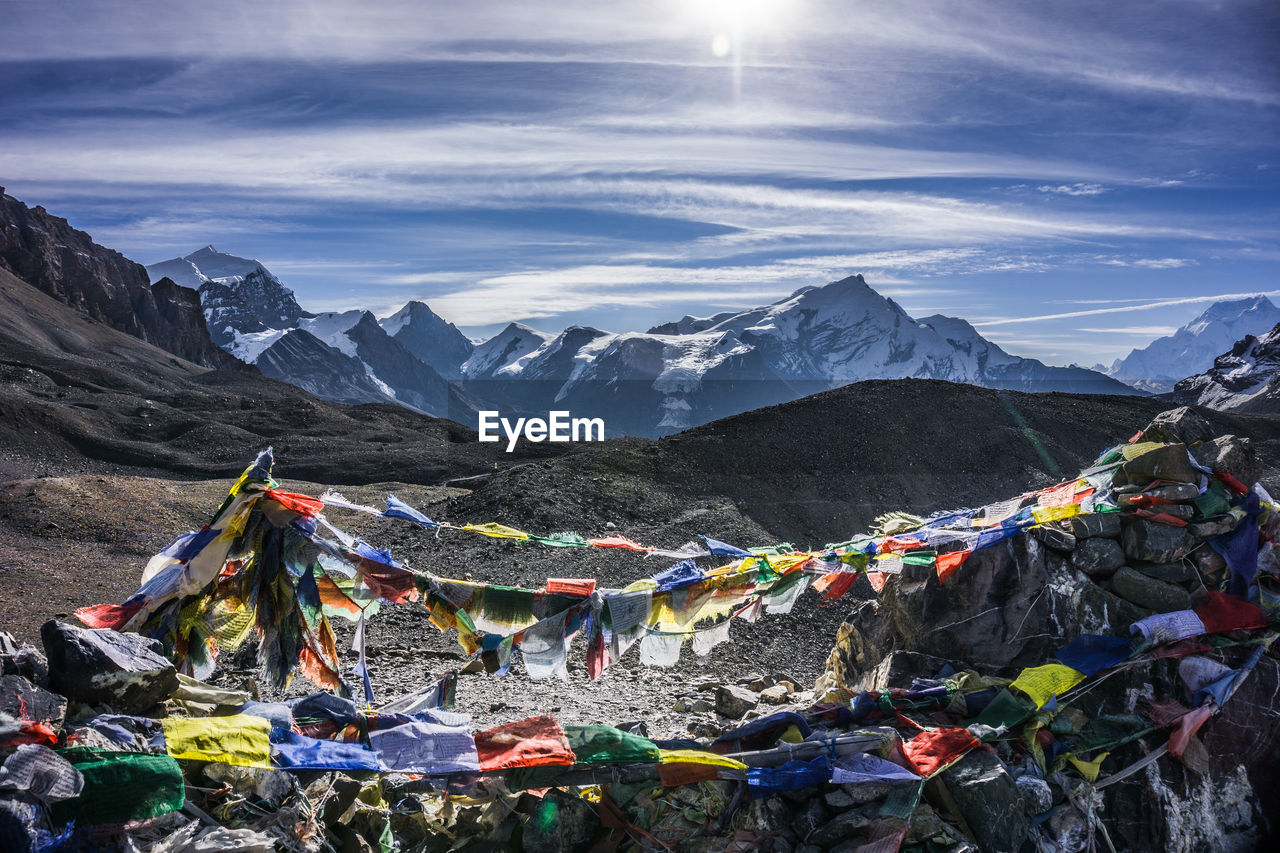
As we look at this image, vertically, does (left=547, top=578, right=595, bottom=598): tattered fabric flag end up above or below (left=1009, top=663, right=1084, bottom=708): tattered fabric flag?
above

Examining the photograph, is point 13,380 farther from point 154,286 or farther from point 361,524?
point 154,286

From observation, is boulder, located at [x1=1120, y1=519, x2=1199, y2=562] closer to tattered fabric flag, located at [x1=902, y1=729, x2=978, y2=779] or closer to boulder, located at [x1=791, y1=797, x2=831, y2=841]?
tattered fabric flag, located at [x1=902, y1=729, x2=978, y2=779]

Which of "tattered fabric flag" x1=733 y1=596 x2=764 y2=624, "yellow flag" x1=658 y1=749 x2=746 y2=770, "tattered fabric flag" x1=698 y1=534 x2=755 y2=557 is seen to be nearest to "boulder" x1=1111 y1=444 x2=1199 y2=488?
"tattered fabric flag" x1=733 y1=596 x2=764 y2=624

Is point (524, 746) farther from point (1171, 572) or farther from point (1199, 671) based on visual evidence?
point (1171, 572)

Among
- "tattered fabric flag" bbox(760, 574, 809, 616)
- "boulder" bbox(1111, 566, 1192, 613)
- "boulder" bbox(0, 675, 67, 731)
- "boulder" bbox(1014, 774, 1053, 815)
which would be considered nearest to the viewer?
"boulder" bbox(0, 675, 67, 731)

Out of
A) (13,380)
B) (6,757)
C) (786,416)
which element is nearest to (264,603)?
(6,757)

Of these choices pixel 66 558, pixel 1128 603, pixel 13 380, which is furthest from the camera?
pixel 13 380
